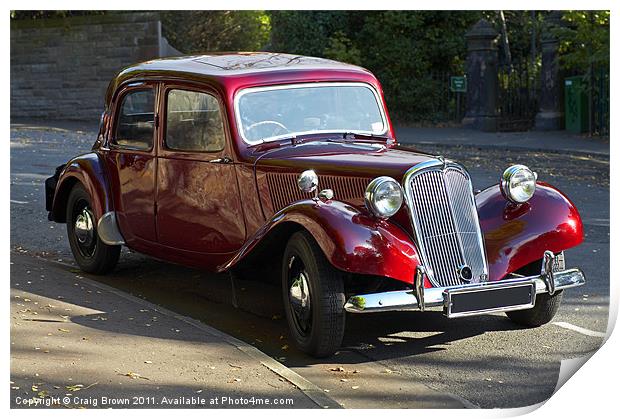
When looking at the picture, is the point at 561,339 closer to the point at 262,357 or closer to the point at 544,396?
the point at 544,396

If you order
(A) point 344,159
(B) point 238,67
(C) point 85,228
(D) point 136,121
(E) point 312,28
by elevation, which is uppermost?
(E) point 312,28

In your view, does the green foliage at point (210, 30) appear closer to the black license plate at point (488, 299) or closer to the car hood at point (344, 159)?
the car hood at point (344, 159)

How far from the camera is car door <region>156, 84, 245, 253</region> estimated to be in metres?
7.13

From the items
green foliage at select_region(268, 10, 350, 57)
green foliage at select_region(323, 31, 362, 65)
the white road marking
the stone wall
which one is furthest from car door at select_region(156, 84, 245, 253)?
Result: green foliage at select_region(268, 10, 350, 57)

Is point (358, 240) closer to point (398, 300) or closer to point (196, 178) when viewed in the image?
point (398, 300)

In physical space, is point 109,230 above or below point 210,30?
below

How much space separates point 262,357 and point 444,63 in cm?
2228

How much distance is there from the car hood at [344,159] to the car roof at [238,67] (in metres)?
0.66

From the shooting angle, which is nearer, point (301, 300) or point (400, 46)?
point (301, 300)

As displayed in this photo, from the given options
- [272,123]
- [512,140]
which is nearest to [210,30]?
[512,140]

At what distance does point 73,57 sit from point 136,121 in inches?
751

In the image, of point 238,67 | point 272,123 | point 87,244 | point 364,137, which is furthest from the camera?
point 87,244

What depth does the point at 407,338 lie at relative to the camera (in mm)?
6637

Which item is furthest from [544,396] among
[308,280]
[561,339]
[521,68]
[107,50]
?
[107,50]
